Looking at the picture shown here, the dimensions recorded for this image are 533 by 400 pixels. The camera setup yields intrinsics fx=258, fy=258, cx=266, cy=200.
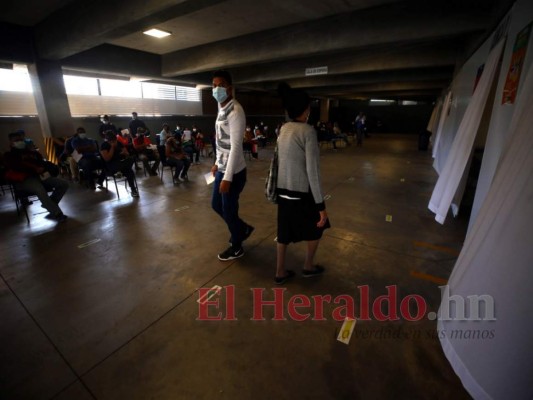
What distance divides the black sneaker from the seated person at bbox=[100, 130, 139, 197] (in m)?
3.22

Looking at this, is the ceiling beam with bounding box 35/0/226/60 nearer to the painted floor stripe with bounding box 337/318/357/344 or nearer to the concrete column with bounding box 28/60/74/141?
the concrete column with bounding box 28/60/74/141

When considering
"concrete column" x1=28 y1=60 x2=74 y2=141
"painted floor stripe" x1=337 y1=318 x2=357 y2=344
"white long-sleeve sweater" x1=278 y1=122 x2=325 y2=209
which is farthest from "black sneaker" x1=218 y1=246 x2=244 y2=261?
"concrete column" x1=28 y1=60 x2=74 y2=141

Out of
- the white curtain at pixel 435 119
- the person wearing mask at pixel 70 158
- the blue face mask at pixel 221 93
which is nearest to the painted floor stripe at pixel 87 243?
the blue face mask at pixel 221 93

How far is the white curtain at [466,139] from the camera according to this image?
3.05 metres

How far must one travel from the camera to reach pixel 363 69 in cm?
860

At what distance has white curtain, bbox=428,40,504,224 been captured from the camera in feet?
10.0

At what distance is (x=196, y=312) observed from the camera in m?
2.07

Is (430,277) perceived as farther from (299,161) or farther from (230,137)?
(230,137)

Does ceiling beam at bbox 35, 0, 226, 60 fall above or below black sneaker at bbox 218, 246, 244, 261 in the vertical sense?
above

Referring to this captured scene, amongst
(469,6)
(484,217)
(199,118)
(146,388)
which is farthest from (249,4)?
(199,118)

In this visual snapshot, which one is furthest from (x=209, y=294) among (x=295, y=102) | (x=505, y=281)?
(x=505, y=281)

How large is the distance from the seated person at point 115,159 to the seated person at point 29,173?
102 cm

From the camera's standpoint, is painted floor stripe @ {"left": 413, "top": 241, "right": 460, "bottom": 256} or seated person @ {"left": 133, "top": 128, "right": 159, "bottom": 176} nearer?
painted floor stripe @ {"left": 413, "top": 241, "right": 460, "bottom": 256}

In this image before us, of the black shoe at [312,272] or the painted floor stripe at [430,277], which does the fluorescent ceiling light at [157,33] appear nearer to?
the black shoe at [312,272]
